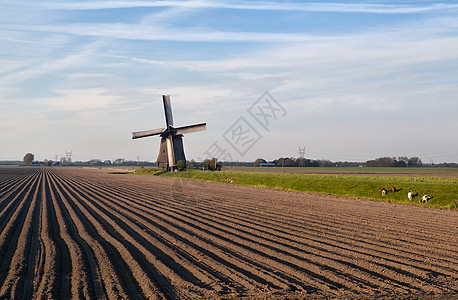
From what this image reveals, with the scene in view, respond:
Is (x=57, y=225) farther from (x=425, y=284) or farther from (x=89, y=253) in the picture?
(x=425, y=284)

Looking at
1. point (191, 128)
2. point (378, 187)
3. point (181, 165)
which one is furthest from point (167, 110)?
point (378, 187)

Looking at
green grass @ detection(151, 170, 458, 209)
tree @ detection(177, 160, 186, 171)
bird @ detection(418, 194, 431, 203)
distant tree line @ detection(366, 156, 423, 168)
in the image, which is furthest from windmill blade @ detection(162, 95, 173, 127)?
distant tree line @ detection(366, 156, 423, 168)

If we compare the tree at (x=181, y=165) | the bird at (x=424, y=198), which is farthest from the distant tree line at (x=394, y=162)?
the bird at (x=424, y=198)

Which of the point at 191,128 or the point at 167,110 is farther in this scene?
the point at 167,110

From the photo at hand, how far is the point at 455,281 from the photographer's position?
9867 mm

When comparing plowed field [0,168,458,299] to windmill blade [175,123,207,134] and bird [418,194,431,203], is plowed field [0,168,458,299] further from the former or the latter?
windmill blade [175,123,207,134]

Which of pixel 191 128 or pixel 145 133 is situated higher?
pixel 145 133

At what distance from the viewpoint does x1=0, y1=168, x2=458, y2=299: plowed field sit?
9125mm

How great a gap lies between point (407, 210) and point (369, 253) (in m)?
12.5

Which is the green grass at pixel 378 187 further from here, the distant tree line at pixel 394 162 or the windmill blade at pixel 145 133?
the distant tree line at pixel 394 162

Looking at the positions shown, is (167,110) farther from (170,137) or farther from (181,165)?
(181,165)

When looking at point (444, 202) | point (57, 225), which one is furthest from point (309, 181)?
point (57, 225)

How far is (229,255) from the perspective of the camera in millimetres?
12148

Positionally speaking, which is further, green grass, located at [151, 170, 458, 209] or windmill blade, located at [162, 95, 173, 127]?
windmill blade, located at [162, 95, 173, 127]
